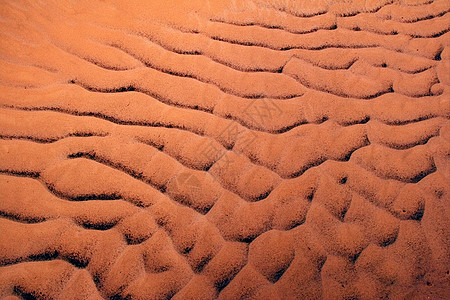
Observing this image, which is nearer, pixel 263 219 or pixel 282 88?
pixel 263 219

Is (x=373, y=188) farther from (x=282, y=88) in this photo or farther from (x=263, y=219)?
(x=282, y=88)

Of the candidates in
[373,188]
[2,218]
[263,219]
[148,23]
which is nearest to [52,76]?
[148,23]

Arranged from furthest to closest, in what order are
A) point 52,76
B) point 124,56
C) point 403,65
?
point 403,65 < point 124,56 < point 52,76

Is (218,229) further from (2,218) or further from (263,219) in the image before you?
(2,218)

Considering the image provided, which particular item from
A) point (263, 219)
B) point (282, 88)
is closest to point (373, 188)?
point (263, 219)

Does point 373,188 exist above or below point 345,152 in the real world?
below

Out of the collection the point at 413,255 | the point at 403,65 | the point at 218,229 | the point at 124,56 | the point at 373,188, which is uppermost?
the point at 403,65

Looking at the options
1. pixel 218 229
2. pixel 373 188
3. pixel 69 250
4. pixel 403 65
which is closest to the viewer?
pixel 69 250
